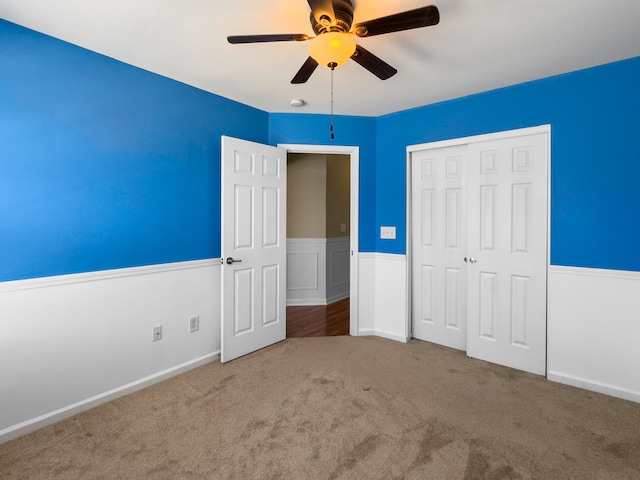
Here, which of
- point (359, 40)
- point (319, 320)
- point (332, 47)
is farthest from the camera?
point (319, 320)

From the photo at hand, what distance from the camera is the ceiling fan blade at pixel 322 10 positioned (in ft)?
4.95

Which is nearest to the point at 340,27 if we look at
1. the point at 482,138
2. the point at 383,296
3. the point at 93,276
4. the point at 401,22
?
the point at 401,22

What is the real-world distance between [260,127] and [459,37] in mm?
2075

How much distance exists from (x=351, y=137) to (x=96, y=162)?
2.41 meters

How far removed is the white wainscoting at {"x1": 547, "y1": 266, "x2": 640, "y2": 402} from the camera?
8.09 ft

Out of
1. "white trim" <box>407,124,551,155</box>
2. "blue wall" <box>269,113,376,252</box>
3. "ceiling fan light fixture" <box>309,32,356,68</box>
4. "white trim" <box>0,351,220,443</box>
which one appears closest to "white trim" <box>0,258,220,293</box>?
"white trim" <box>0,351,220,443</box>

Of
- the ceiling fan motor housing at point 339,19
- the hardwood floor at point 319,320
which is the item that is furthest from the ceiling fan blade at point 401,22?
the hardwood floor at point 319,320

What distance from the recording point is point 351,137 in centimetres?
376

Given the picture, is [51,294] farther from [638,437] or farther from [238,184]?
[638,437]

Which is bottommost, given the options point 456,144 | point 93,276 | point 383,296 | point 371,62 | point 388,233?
point 383,296

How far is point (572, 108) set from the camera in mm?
2680

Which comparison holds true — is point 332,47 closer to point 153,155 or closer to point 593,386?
point 153,155

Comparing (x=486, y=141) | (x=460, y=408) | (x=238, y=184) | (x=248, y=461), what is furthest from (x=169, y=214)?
(x=486, y=141)

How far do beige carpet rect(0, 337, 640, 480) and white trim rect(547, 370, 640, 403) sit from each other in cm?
6
